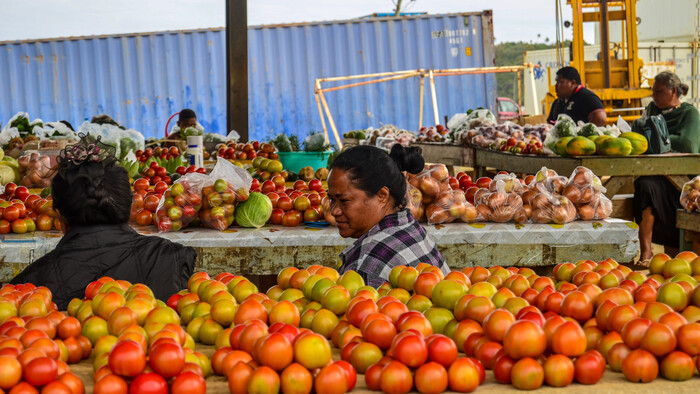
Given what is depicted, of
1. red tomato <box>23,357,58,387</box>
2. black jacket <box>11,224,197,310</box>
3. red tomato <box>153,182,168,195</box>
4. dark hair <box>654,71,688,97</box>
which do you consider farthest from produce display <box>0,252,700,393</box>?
dark hair <box>654,71,688,97</box>

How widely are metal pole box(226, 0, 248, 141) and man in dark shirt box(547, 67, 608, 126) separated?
11.8 ft

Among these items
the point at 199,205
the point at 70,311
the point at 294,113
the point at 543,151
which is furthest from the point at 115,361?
the point at 294,113

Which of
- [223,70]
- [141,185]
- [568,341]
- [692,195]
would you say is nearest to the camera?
[568,341]

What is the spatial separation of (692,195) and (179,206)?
11.1ft

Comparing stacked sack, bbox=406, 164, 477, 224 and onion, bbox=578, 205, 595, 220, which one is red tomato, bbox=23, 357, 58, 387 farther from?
onion, bbox=578, 205, 595, 220

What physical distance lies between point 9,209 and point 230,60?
4700mm

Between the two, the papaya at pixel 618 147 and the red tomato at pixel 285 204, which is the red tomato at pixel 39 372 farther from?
the papaya at pixel 618 147

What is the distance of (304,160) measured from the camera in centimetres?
588

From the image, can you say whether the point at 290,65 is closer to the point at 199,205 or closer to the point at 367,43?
the point at 367,43

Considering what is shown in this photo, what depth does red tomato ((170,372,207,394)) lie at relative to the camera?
1222 millimetres

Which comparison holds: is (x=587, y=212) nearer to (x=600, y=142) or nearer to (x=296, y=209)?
(x=296, y=209)

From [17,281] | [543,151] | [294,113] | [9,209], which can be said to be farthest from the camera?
[294,113]

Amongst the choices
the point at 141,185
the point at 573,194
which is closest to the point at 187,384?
the point at 573,194

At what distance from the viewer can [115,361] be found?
1245mm
